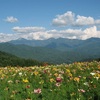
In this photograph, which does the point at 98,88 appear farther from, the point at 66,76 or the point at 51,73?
the point at 51,73

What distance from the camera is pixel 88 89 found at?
34.2 ft

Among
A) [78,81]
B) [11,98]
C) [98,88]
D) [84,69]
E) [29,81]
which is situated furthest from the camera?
[84,69]

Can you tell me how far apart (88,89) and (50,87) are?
1491 millimetres

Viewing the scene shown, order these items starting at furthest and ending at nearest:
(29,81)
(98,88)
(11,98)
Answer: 1. (29,81)
2. (98,88)
3. (11,98)

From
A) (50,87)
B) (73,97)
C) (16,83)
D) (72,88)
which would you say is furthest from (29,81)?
(73,97)

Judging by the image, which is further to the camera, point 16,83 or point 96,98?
point 16,83

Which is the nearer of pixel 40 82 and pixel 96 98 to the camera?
pixel 96 98

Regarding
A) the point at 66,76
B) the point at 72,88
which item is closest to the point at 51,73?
the point at 66,76

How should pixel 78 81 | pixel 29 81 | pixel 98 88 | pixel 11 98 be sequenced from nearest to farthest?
pixel 11 98 → pixel 98 88 → pixel 78 81 → pixel 29 81

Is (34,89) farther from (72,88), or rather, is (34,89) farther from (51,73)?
(51,73)

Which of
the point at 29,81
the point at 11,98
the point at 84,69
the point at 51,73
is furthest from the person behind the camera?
the point at 84,69

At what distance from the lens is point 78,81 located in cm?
1125

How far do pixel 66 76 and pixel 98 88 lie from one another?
7.68 ft

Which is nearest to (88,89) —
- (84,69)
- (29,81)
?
(29,81)
